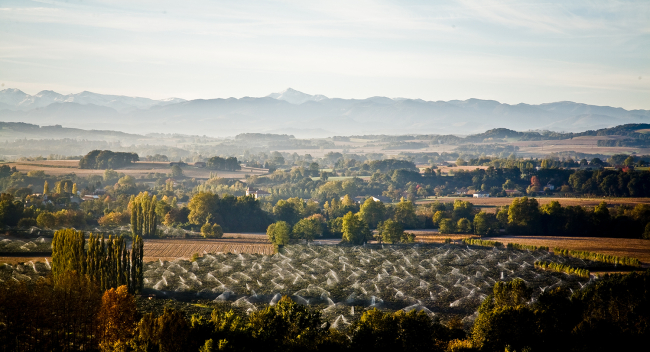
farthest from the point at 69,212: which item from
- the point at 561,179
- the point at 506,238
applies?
the point at 561,179

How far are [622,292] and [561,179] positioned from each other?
305ft

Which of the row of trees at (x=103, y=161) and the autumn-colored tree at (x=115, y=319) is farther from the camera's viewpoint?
the row of trees at (x=103, y=161)

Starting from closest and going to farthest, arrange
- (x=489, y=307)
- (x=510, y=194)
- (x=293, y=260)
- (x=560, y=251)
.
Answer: (x=489, y=307) < (x=293, y=260) < (x=560, y=251) < (x=510, y=194)

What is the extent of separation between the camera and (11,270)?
1834 inches

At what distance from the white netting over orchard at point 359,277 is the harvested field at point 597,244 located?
6.61 metres

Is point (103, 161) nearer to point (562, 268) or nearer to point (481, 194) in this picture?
point (481, 194)

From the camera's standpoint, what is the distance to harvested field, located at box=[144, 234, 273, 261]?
62062mm

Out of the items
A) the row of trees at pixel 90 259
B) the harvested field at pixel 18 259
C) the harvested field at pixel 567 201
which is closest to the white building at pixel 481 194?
the harvested field at pixel 567 201

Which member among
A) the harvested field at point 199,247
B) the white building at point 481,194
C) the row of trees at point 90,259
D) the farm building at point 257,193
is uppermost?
the row of trees at point 90,259

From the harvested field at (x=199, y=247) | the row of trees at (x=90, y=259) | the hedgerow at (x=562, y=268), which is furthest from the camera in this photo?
the harvested field at (x=199, y=247)

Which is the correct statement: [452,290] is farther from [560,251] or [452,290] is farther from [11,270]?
[11,270]

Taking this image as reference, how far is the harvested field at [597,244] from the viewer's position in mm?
62500

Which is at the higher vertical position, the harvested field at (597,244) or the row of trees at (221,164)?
the row of trees at (221,164)

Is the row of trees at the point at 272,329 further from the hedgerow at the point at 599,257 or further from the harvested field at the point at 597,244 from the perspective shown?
the harvested field at the point at 597,244
